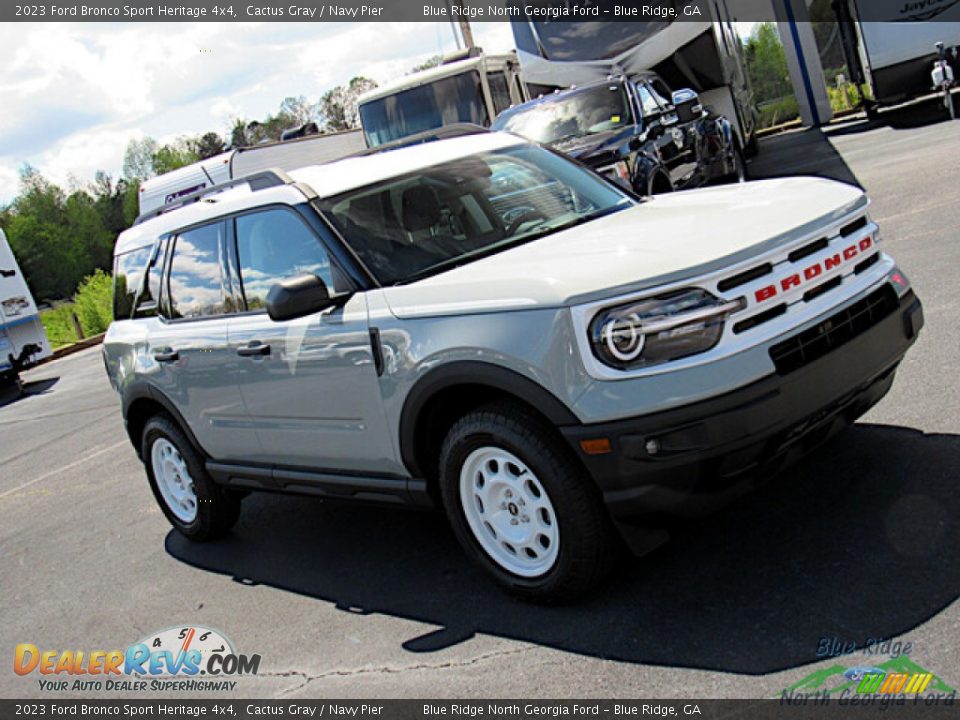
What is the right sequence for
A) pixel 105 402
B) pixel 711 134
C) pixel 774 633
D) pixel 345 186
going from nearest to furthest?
pixel 774 633 < pixel 345 186 < pixel 711 134 < pixel 105 402

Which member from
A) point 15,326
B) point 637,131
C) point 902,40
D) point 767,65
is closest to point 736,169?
point 637,131

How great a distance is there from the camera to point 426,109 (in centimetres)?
2062

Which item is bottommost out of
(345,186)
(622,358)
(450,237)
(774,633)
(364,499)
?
(774,633)

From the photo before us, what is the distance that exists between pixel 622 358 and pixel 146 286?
375 cm

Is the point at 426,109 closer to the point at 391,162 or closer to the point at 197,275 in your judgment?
the point at 197,275

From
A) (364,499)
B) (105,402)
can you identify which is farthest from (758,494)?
(105,402)

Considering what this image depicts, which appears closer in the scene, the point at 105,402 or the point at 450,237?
the point at 450,237

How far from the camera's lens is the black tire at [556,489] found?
398cm

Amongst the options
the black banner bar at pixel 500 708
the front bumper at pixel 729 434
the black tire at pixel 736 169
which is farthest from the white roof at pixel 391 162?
the black tire at pixel 736 169

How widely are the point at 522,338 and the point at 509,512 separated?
0.79 meters

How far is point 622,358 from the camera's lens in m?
3.77

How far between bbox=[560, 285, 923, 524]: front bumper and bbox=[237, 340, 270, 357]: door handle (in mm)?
1925

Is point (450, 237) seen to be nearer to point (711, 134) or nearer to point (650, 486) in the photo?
point (650, 486)

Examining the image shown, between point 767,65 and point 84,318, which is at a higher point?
point 767,65
